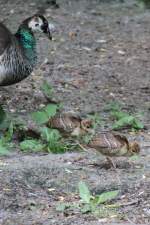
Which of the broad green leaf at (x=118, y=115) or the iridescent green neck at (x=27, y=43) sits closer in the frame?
the broad green leaf at (x=118, y=115)

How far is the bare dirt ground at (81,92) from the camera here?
485 cm

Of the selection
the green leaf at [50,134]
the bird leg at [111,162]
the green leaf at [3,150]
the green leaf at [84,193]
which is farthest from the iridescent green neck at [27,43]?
the green leaf at [84,193]

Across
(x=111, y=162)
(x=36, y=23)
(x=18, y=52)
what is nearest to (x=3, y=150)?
(x=111, y=162)

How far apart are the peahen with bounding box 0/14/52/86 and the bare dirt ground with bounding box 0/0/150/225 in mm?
353

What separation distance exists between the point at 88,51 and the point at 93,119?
2.74m

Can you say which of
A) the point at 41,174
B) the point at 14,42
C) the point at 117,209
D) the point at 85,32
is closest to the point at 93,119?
the point at 14,42

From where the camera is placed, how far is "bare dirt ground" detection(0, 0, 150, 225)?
4.85 m

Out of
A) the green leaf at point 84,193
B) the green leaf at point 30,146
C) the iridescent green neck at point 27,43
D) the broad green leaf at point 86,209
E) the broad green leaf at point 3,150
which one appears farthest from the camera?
the iridescent green neck at point 27,43

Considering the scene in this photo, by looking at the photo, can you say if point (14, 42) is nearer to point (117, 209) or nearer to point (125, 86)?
point (125, 86)

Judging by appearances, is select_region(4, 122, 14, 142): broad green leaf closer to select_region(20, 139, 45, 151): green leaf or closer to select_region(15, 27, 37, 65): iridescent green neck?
select_region(20, 139, 45, 151): green leaf

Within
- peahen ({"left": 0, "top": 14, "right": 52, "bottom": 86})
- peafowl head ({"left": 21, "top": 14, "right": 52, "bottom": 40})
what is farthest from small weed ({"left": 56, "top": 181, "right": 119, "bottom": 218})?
peafowl head ({"left": 21, "top": 14, "right": 52, "bottom": 40})

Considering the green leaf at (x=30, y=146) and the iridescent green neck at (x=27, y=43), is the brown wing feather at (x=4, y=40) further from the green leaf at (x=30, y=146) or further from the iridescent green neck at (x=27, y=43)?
the green leaf at (x=30, y=146)

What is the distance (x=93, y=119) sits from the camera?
7199 millimetres

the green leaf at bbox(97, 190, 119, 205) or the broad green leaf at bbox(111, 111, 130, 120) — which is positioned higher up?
the green leaf at bbox(97, 190, 119, 205)
